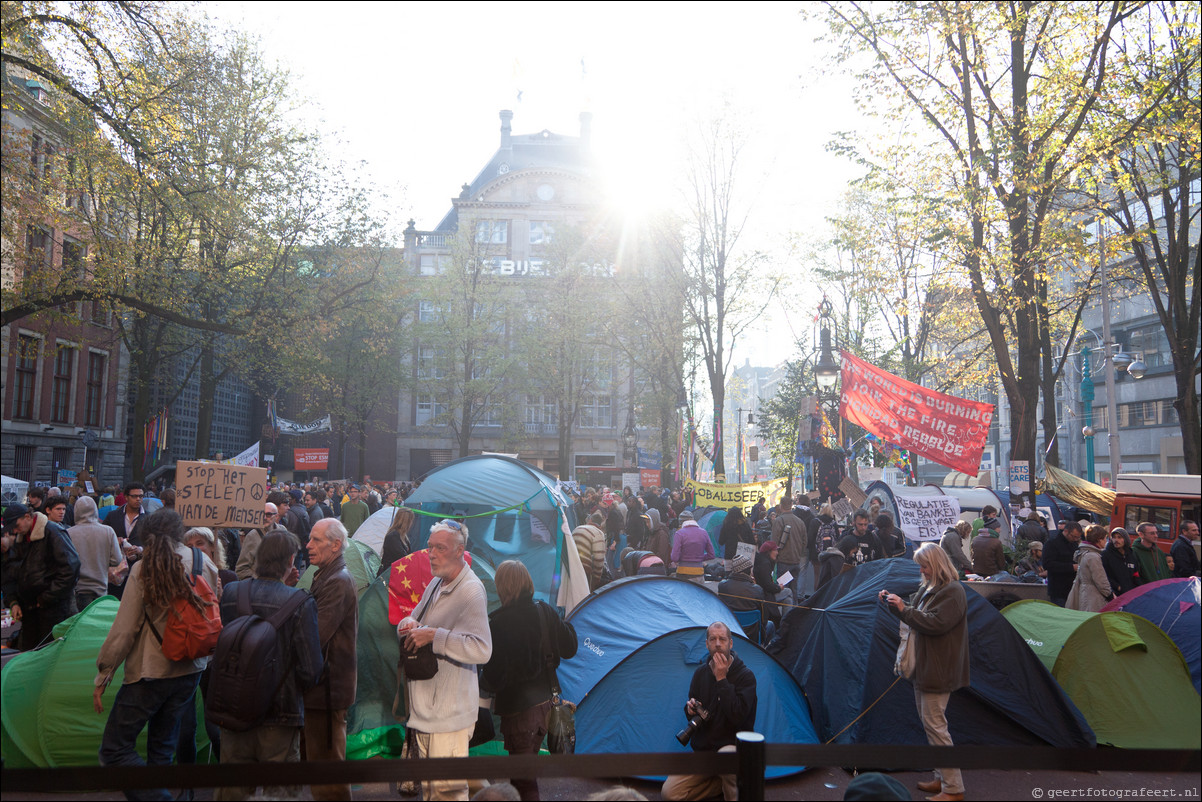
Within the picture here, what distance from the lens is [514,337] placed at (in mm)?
44688

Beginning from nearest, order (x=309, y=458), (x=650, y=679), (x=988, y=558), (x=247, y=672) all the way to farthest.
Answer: (x=247, y=672) → (x=650, y=679) → (x=988, y=558) → (x=309, y=458)

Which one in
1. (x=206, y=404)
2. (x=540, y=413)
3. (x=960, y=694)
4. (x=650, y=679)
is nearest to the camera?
(x=650, y=679)

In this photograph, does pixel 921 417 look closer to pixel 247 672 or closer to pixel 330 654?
pixel 330 654

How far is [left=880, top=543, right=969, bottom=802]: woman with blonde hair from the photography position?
525cm

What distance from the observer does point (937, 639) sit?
533cm

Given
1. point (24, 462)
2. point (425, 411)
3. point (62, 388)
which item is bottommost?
point (24, 462)

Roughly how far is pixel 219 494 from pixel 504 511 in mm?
3782

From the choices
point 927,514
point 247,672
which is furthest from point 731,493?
point 247,672

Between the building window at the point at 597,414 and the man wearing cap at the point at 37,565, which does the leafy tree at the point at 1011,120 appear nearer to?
the man wearing cap at the point at 37,565

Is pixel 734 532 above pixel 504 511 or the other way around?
the other way around

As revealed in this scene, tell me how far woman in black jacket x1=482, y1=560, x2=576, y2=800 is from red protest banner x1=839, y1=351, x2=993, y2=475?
23.4 feet

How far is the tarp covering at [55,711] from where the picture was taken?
5.43 m

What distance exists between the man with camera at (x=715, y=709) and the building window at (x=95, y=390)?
32177 mm

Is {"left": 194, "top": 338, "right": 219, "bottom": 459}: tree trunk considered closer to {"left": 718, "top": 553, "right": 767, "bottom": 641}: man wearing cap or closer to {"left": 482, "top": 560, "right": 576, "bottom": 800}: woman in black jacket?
{"left": 718, "top": 553, "right": 767, "bottom": 641}: man wearing cap
